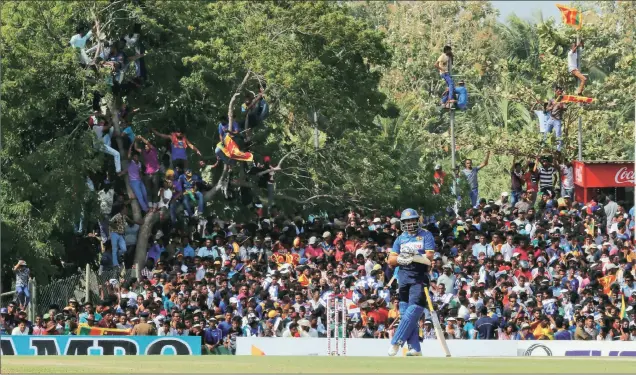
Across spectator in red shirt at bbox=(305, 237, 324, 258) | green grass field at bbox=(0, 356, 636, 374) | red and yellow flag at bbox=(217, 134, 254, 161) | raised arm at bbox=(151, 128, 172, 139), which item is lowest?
green grass field at bbox=(0, 356, 636, 374)

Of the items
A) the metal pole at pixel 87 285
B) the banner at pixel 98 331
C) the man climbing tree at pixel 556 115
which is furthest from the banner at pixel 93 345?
the man climbing tree at pixel 556 115

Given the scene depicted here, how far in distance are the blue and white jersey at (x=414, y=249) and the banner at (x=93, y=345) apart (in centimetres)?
767

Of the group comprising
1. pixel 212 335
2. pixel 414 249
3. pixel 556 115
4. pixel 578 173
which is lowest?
pixel 212 335

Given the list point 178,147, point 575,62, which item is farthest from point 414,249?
point 575,62

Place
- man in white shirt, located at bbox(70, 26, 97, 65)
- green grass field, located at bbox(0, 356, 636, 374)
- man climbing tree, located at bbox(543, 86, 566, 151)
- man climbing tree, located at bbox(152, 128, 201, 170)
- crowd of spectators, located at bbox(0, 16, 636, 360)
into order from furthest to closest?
man climbing tree, located at bbox(543, 86, 566, 151) < man climbing tree, located at bbox(152, 128, 201, 170) < man in white shirt, located at bbox(70, 26, 97, 65) < crowd of spectators, located at bbox(0, 16, 636, 360) < green grass field, located at bbox(0, 356, 636, 374)

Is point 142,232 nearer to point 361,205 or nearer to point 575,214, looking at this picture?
point 361,205

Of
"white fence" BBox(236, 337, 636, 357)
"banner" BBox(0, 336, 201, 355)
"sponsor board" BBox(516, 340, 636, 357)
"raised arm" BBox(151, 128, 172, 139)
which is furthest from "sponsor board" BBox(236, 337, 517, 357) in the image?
"raised arm" BBox(151, 128, 172, 139)

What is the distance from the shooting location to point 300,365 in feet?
55.5

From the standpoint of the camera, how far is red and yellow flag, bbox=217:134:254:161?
35.7 meters

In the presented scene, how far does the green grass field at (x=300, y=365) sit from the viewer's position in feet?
53.0

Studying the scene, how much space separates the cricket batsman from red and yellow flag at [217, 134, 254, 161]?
1672 cm

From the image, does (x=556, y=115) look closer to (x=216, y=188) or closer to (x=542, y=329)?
(x=216, y=188)

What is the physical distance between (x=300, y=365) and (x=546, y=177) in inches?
910

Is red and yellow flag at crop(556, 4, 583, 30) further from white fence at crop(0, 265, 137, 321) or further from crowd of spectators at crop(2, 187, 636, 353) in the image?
white fence at crop(0, 265, 137, 321)
